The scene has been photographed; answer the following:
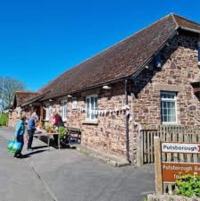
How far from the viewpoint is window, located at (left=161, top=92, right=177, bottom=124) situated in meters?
14.1

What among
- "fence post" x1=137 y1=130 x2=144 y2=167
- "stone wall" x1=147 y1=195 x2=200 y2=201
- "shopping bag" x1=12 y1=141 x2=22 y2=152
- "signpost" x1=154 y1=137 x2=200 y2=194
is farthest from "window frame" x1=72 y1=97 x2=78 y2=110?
"stone wall" x1=147 y1=195 x2=200 y2=201

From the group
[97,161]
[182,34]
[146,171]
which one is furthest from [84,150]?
[182,34]

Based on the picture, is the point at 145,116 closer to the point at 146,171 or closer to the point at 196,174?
the point at 146,171

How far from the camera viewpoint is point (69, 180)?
9281 mm

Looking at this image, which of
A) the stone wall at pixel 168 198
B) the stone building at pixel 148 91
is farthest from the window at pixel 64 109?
the stone wall at pixel 168 198

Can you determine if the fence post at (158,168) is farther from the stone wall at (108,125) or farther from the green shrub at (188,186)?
the stone wall at (108,125)

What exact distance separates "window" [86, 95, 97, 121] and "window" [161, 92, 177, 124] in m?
3.95

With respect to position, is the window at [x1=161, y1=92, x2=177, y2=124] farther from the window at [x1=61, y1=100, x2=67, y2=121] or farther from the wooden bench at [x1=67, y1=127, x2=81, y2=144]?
the window at [x1=61, y1=100, x2=67, y2=121]

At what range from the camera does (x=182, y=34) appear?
48.9ft

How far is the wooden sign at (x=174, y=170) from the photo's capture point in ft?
23.1

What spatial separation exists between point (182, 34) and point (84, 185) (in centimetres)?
950

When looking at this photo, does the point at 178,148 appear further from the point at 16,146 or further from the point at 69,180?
the point at 16,146

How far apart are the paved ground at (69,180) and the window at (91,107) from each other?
3.84 meters

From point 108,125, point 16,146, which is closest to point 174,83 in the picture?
point 108,125
